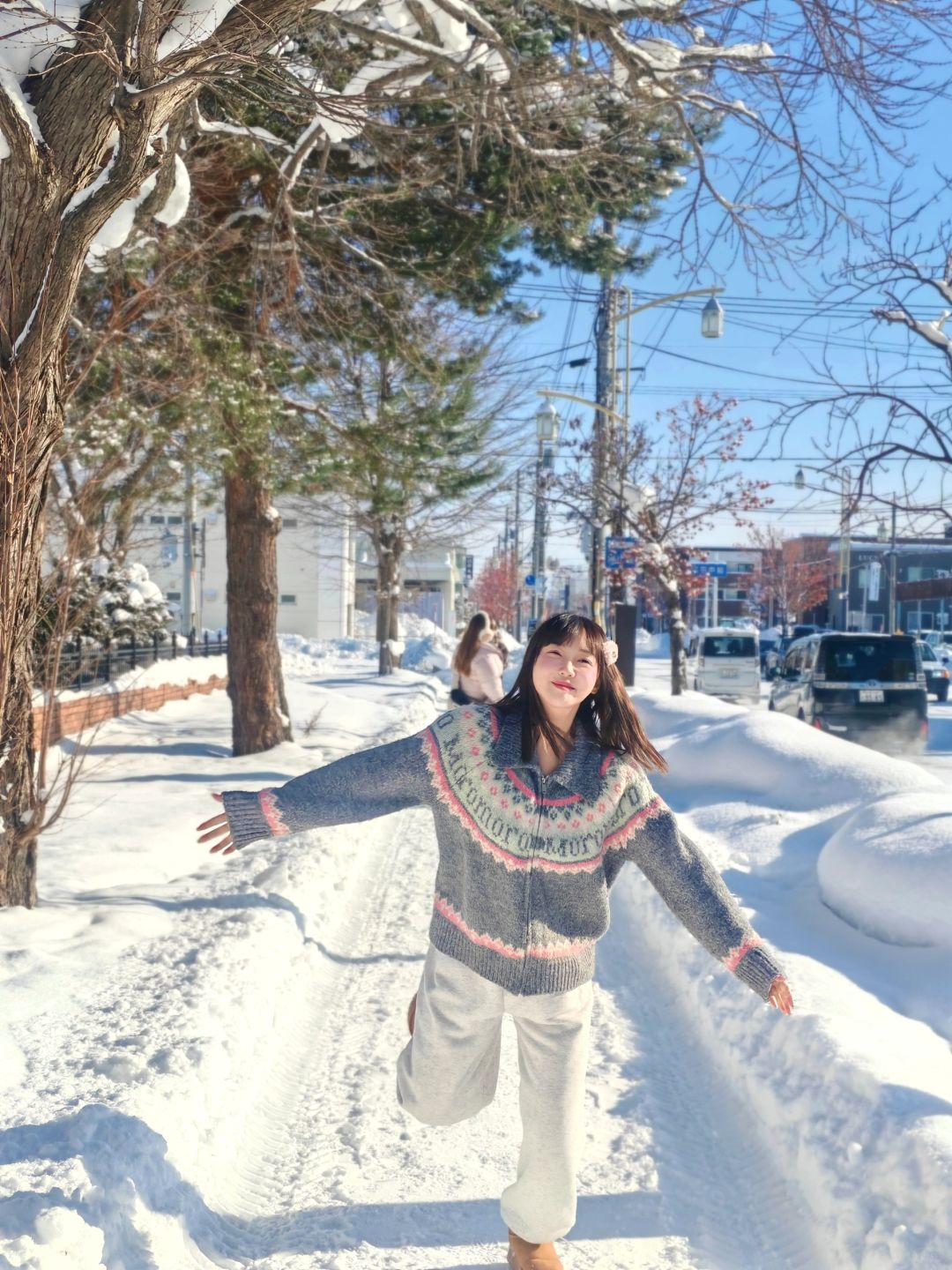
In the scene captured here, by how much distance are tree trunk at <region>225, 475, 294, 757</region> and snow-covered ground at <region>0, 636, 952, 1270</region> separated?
4.79 meters

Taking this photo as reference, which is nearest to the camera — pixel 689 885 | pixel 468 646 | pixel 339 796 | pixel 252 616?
pixel 689 885

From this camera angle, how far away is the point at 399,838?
389 inches

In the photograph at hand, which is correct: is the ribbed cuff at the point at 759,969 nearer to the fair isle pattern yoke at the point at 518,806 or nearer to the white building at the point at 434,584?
the fair isle pattern yoke at the point at 518,806

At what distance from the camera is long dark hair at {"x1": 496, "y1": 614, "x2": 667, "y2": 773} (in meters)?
3.02

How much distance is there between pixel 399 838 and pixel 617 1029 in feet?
16.0

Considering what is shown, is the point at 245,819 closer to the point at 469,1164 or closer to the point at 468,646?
the point at 469,1164

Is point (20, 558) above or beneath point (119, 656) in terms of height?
above

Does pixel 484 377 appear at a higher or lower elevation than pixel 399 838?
higher

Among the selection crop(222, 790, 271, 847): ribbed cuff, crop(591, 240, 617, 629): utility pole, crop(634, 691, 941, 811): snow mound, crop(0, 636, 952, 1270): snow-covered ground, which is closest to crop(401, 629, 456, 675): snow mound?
crop(591, 240, 617, 629): utility pole

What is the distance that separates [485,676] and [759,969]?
6139 mm

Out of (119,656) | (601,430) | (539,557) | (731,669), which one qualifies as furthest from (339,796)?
(539,557)

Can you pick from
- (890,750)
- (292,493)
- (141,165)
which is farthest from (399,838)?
(890,750)

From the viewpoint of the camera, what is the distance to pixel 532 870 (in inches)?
116

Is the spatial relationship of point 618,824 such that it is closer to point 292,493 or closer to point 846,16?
point 846,16
